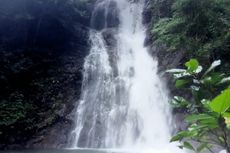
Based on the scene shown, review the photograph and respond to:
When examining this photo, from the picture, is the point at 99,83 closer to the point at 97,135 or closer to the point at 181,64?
the point at 97,135

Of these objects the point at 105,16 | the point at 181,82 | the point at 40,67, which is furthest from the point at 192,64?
the point at 105,16

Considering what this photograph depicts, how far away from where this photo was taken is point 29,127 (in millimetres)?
12836

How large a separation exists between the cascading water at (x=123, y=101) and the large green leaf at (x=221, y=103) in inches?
341

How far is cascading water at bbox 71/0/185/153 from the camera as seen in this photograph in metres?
11.6

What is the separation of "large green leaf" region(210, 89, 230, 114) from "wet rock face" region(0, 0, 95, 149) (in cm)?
1167

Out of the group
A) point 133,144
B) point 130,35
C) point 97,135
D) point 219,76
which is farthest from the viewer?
point 130,35


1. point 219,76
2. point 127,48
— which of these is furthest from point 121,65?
point 219,76

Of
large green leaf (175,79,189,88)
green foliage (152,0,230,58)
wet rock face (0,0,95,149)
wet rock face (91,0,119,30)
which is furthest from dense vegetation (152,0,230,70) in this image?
large green leaf (175,79,189,88)

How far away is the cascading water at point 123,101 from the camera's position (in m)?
11.6

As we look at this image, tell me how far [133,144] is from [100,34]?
7676 millimetres

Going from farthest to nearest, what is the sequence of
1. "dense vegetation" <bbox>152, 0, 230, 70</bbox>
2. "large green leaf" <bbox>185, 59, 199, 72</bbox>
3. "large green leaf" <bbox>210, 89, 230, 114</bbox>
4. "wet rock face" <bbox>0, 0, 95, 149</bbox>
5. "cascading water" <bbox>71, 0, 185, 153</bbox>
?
"wet rock face" <bbox>0, 0, 95, 149</bbox> < "cascading water" <bbox>71, 0, 185, 153</bbox> < "dense vegetation" <bbox>152, 0, 230, 70</bbox> < "large green leaf" <bbox>185, 59, 199, 72</bbox> < "large green leaf" <bbox>210, 89, 230, 114</bbox>

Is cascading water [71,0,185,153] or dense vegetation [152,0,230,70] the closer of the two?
dense vegetation [152,0,230,70]

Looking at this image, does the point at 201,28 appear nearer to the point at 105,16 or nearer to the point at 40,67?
the point at 40,67

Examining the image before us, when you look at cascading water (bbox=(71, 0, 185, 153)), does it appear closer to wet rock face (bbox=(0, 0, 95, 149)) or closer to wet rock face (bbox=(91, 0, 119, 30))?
wet rock face (bbox=(0, 0, 95, 149))
